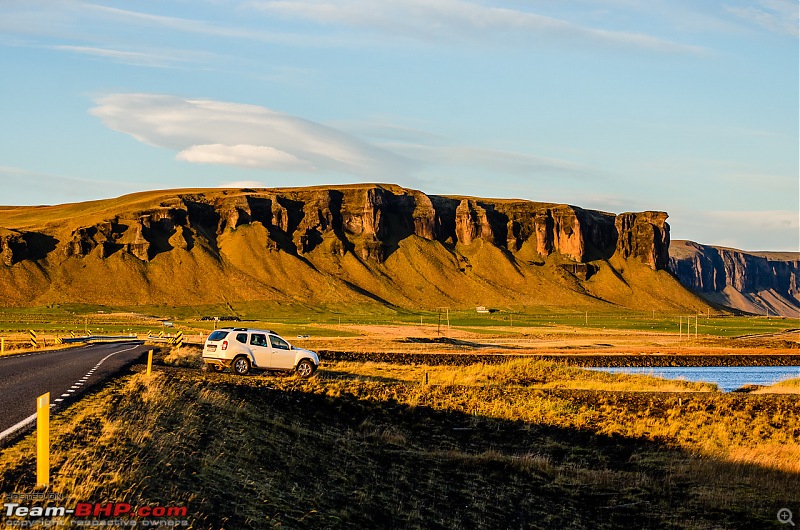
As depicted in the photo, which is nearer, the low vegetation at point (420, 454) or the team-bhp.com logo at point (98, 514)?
the team-bhp.com logo at point (98, 514)

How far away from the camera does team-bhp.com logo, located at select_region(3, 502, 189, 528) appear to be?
10992 mm

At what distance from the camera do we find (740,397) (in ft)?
121

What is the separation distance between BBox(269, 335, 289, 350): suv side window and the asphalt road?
6182 mm

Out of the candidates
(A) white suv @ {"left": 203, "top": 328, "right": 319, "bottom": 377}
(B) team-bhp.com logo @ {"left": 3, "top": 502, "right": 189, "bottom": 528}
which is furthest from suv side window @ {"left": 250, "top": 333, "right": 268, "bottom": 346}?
(B) team-bhp.com logo @ {"left": 3, "top": 502, "right": 189, "bottom": 528}

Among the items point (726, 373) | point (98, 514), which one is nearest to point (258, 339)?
point (98, 514)

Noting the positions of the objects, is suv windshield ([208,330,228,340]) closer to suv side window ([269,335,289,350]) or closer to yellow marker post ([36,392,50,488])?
suv side window ([269,335,289,350])

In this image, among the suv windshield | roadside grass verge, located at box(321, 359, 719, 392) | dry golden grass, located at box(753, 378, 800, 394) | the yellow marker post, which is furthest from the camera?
roadside grass verge, located at box(321, 359, 719, 392)

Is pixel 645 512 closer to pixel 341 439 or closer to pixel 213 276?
pixel 341 439

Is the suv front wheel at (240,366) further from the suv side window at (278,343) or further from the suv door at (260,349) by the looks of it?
the suv side window at (278,343)

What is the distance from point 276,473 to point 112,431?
10.6 ft

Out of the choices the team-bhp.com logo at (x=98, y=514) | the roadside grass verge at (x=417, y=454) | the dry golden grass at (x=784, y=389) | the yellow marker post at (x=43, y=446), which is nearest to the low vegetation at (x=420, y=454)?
the roadside grass verge at (x=417, y=454)

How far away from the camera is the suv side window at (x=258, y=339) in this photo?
122 feet

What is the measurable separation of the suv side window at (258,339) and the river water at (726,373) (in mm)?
27540

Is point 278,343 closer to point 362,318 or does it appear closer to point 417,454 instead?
point 417,454
